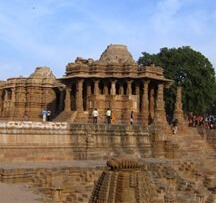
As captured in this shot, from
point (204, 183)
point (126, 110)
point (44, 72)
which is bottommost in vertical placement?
point (204, 183)

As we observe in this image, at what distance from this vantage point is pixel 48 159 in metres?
20.2

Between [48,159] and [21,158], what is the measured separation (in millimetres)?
1388

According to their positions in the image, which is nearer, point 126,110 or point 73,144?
point 73,144

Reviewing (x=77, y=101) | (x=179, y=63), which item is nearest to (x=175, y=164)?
(x=77, y=101)

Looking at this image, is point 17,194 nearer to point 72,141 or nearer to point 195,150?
point 72,141

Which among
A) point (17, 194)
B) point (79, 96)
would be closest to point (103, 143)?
point (79, 96)

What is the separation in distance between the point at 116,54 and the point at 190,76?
9.90 m

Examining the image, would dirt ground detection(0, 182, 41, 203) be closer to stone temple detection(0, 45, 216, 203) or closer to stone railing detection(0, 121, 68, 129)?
stone temple detection(0, 45, 216, 203)

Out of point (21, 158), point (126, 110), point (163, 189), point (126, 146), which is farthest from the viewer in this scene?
point (126, 110)

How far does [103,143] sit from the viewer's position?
2211 cm

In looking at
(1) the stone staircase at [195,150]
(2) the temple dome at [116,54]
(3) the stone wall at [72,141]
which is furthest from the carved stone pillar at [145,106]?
(3) the stone wall at [72,141]

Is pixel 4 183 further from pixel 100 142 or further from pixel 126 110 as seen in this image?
pixel 126 110

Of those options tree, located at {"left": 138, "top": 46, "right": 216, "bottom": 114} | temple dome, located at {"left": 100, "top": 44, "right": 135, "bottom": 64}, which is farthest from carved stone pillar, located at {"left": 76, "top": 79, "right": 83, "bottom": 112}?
tree, located at {"left": 138, "top": 46, "right": 216, "bottom": 114}

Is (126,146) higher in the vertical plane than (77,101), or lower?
lower
